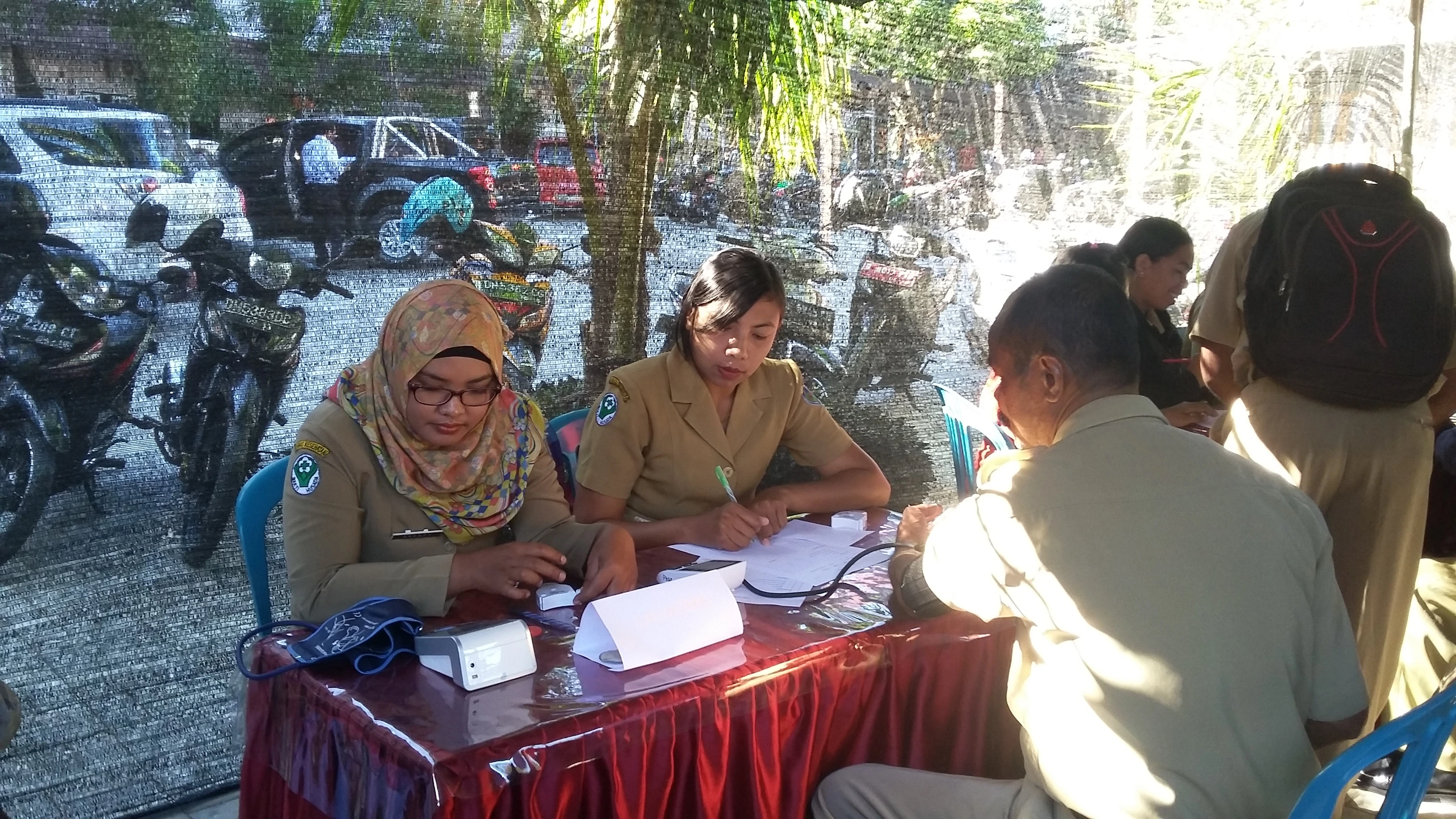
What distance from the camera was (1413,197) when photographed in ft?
7.63

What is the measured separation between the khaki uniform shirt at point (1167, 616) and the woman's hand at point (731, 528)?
30.8 inches

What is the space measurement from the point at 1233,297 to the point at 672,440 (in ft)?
4.67

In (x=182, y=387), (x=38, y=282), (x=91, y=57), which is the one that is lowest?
(x=182, y=387)

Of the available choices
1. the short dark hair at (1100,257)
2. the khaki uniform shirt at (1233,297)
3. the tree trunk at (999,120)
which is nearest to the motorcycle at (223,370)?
the khaki uniform shirt at (1233,297)

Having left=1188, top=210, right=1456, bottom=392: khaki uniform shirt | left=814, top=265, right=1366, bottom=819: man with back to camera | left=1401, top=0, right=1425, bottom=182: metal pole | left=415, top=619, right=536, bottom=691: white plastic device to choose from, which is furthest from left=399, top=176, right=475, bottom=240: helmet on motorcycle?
left=1401, top=0, right=1425, bottom=182: metal pole

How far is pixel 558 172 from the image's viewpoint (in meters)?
2.76

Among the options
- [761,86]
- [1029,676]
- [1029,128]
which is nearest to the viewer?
[1029,676]

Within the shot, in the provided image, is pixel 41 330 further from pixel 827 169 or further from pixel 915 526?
pixel 827 169

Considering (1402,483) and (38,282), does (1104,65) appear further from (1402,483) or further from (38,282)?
(38,282)

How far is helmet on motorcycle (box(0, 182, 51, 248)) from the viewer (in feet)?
6.73

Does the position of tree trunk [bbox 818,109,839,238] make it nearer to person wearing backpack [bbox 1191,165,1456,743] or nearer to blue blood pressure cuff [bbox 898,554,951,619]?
person wearing backpack [bbox 1191,165,1456,743]

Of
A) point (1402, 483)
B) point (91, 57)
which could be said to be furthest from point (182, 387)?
point (1402, 483)

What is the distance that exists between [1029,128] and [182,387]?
309 centimetres

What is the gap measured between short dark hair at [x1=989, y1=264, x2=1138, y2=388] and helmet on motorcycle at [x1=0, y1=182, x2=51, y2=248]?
1.90 metres
